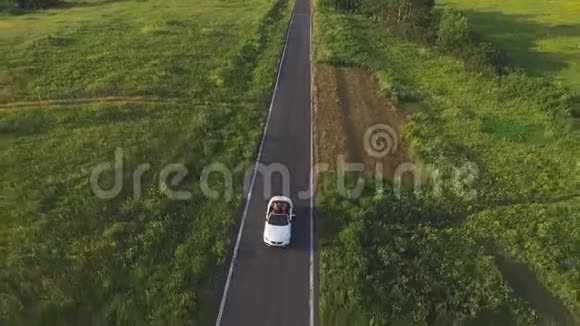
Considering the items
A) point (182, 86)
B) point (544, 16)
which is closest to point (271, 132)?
point (182, 86)

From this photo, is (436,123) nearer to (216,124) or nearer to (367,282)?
(216,124)

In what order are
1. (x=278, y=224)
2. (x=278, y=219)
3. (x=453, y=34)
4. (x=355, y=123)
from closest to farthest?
(x=278, y=224)
(x=278, y=219)
(x=355, y=123)
(x=453, y=34)

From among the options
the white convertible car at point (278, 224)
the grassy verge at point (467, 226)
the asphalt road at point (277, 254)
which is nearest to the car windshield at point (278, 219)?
the white convertible car at point (278, 224)

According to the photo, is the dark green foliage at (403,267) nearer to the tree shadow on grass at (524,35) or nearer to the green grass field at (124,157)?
the green grass field at (124,157)

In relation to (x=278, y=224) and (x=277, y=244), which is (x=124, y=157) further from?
(x=277, y=244)

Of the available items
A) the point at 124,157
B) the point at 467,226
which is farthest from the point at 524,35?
the point at 124,157

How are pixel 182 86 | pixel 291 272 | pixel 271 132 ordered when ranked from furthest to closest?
1. pixel 182 86
2. pixel 271 132
3. pixel 291 272
